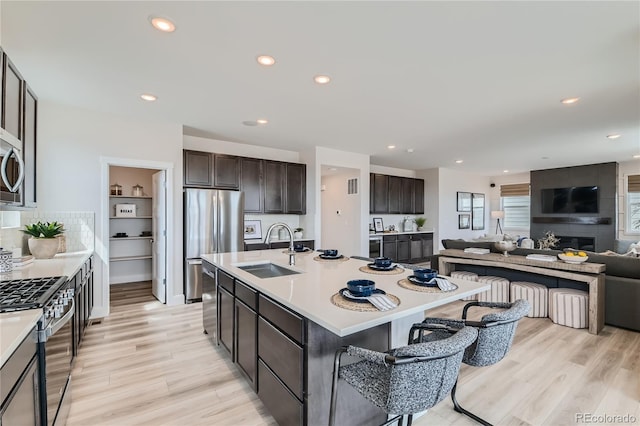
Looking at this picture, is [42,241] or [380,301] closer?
[380,301]

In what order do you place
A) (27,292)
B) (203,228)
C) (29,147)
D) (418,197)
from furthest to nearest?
(418,197) → (203,228) → (29,147) → (27,292)

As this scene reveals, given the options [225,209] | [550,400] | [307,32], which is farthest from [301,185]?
[550,400]

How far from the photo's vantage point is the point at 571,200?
7.77 metres

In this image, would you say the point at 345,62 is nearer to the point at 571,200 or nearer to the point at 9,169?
the point at 9,169

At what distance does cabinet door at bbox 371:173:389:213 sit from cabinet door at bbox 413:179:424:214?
1167mm

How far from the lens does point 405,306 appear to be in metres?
1.50

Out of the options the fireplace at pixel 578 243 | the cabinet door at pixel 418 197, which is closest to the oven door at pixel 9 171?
the cabinet door at pixel 418 197

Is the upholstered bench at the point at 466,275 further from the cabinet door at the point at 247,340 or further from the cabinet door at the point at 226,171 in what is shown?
the cabinet door at the point at 226,171

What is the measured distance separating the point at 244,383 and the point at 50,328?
1363 millimetres

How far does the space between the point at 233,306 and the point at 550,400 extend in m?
2.43

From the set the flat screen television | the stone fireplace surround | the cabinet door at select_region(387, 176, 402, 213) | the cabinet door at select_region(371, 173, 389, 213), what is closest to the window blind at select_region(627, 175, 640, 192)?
the stone fireplace surround

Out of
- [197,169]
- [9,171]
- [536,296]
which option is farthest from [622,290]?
[9,171]

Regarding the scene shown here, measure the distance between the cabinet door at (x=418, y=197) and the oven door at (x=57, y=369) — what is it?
764cm

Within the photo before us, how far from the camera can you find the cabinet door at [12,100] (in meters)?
2.12
